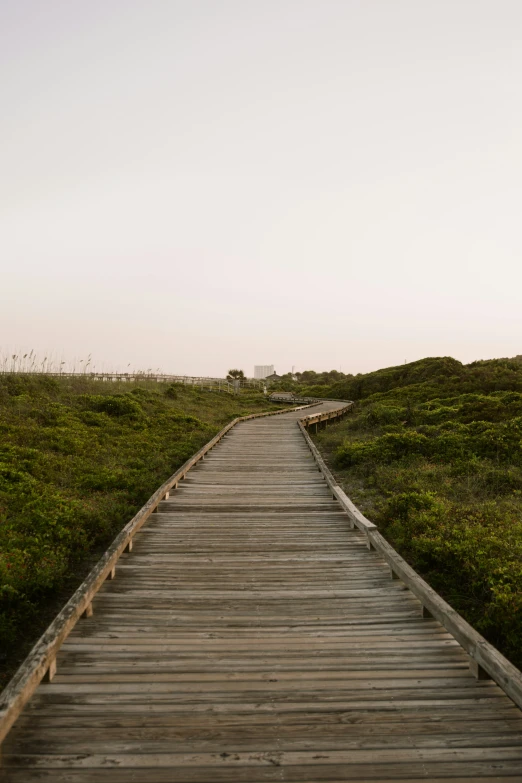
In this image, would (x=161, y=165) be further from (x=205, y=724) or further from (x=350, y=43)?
(x=205, y=724)

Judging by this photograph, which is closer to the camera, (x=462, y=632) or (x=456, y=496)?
(x=462, y=632)

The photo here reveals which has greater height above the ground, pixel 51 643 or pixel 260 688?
pixel 51 643

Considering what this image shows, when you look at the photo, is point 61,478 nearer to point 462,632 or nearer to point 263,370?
point 462,632

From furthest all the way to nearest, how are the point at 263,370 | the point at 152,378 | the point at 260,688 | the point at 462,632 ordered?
1. the point at 263,370
2. the point at 152,378
3. the point at 462,632
4. the point at 260,688

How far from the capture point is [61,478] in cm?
955

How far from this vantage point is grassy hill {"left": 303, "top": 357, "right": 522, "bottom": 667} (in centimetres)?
533

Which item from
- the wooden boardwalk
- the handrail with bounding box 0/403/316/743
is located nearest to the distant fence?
the handrail with bounding box 0/403/316/743

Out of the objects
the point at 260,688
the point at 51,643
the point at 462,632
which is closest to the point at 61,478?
the point at 51,643

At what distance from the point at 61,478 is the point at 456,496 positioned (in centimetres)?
809

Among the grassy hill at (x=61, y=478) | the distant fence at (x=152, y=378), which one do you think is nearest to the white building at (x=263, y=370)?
the distant fence at (x=152, y=378)

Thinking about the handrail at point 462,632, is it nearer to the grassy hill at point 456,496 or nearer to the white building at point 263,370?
the grassy hill at point 456,496

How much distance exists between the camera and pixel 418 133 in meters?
20.4

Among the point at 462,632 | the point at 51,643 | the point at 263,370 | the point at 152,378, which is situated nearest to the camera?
the point at 51,643

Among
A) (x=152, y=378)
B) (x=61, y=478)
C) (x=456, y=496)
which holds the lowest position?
(x=456, y=496)
